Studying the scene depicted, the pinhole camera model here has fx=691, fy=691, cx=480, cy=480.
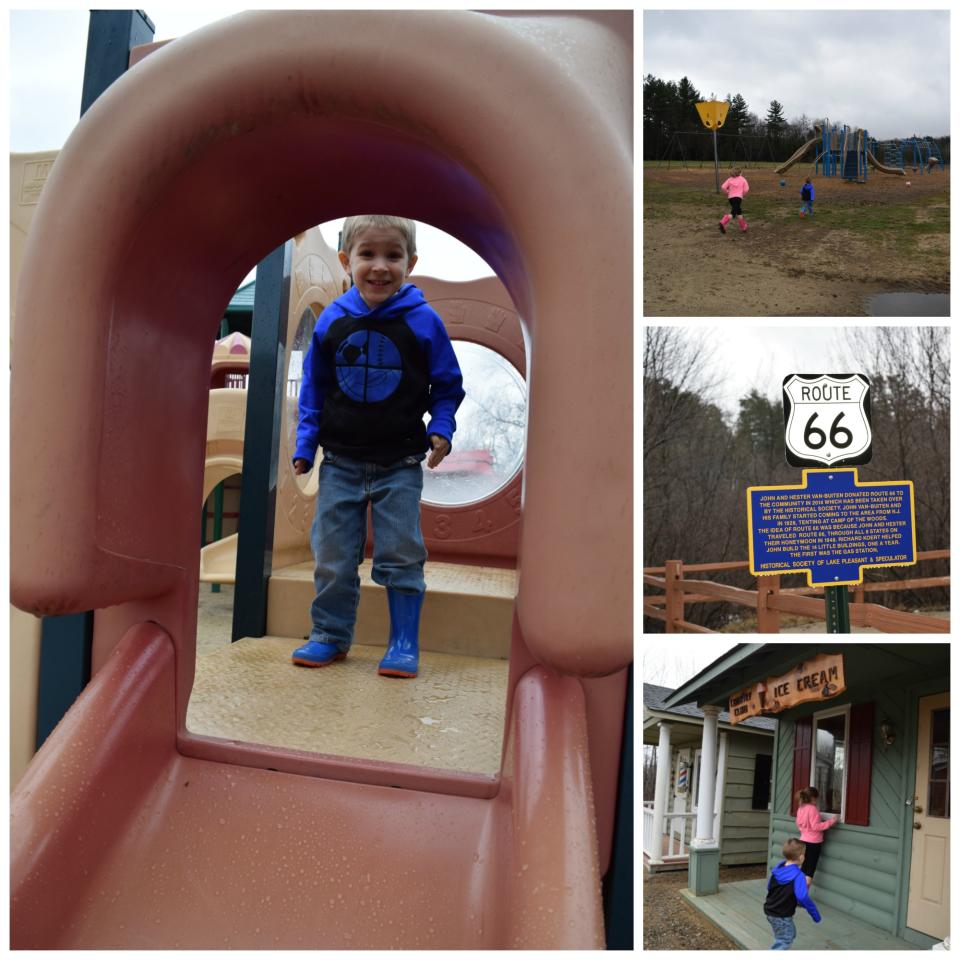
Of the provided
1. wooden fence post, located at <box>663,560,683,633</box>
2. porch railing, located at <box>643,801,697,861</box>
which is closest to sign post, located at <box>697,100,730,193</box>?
wooden fence post, located at <box>663,560,683,633</box>

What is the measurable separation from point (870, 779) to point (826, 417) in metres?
2.95

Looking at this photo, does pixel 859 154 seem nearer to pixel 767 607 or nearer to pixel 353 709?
pixel 767 607

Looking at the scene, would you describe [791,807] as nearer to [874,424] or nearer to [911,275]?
[874,424]

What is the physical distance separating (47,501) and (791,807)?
6.19 m

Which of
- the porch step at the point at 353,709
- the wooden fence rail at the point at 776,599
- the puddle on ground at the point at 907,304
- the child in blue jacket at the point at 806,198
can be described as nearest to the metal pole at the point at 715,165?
the child in blue jacket at the point at 806,198

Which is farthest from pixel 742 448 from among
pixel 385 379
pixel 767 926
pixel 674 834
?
pixel 385 379

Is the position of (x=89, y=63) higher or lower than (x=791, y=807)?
higher

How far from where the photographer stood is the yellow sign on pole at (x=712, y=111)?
3476 mm

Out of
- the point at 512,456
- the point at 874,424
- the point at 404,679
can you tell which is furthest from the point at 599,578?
the point at 874,424

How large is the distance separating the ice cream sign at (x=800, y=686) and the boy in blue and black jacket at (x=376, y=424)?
9.66ft

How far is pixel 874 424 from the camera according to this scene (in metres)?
4.14

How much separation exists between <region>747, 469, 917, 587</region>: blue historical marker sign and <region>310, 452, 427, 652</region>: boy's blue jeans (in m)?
1.11

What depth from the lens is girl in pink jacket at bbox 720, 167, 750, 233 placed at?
5324 millimetres

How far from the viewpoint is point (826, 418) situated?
2.48 m
